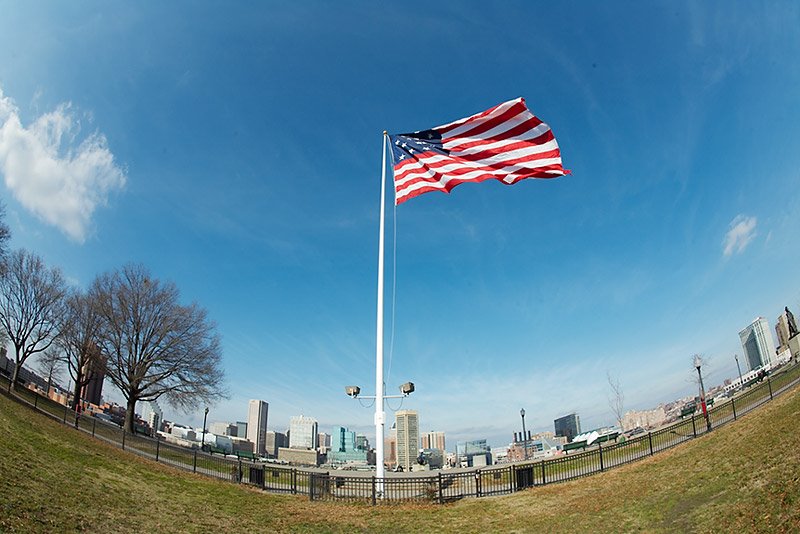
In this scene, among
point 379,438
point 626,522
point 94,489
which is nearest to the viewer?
point 626,522

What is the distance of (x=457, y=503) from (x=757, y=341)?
200 metres

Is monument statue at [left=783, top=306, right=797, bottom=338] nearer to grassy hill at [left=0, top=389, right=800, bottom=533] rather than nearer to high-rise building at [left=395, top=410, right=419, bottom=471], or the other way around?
grassy hill at [left=0, top=389, right=800, bottom=533]

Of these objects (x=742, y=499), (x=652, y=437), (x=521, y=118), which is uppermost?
(x=521, y=118)

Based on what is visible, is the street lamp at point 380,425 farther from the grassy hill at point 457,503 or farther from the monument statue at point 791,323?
the monument statue at point 791,323

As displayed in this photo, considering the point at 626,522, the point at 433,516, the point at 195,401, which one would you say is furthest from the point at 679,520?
the point at 195,401

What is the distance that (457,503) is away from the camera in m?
15.8

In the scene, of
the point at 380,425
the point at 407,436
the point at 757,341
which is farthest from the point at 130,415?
the point at 757,341

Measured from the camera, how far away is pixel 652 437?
18781mm

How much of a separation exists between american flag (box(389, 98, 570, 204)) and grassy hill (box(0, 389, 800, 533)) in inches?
354

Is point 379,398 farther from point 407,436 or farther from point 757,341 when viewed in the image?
point 757,341

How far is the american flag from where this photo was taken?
1421 centimetres

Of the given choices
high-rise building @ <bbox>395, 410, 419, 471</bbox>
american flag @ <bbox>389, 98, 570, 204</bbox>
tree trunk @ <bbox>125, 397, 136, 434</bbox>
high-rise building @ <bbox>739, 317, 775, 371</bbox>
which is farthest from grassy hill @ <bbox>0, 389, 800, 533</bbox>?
high-rise building @ <bbox>739, 317, 775, 371</bbox>

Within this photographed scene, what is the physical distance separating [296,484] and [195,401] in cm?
2351

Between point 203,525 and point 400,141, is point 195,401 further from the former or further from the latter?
point 400,141
